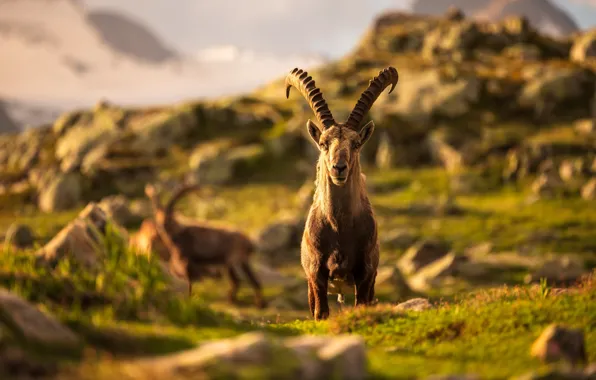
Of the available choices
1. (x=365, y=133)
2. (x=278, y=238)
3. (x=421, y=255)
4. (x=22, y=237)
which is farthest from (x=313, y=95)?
(x=22, y=237)

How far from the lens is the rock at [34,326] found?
19.3ft

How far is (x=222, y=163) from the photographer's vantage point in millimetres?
57375

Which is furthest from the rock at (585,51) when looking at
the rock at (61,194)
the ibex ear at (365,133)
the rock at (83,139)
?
the ibex ear at (365,133)

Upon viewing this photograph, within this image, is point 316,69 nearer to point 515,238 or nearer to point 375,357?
point 515,238

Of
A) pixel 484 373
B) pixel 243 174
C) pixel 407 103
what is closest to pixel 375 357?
pixel 484 373

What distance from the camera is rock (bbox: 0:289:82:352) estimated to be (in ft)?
19.3

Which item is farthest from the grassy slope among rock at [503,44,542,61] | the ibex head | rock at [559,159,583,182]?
rock at [503,44,542,61]

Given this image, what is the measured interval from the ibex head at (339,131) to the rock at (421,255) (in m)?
20.1

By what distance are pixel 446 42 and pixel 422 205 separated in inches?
2832

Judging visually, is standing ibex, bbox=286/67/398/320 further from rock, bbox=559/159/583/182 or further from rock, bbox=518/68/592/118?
rock, bbox=518/68/592/118

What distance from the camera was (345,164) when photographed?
1053cm

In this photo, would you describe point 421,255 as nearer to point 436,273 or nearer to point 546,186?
point 436,273

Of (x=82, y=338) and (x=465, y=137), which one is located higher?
(x=465, y=137)

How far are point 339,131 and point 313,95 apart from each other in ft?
5.43
